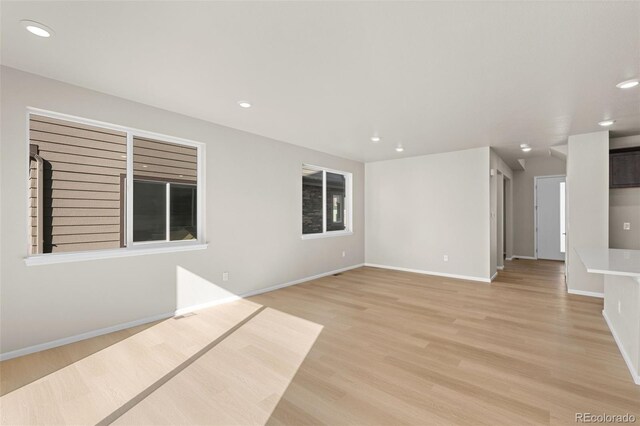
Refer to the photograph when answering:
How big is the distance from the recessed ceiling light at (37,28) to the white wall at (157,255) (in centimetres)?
88

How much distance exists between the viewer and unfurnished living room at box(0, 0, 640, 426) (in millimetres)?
1872

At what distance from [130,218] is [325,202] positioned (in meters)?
3.74

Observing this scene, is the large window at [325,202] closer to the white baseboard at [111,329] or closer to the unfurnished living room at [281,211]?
the unfurnished living room at [281,211]

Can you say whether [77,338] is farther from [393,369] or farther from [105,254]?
[393,369]

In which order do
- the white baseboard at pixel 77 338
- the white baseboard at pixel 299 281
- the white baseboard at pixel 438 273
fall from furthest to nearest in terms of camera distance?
the white baseboard at pixel 438 273
the white baseboard at pixel 299 281
the white baseboard at pixel 77 338

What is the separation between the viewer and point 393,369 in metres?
2.35

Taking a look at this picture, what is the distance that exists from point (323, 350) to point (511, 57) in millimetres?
2993

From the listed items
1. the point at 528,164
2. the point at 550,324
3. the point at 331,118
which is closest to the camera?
the point at 550,324

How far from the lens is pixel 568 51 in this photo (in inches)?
85.4

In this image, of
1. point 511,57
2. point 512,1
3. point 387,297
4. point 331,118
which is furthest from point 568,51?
point 387,297

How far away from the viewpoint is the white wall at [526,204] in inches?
299

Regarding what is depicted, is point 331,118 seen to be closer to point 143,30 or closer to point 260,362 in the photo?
point 143,30

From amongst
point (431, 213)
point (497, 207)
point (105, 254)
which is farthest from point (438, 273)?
point (105, 254)

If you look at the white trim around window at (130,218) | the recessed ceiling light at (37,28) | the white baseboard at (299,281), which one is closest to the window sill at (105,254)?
the white trim around window at (130,218)
